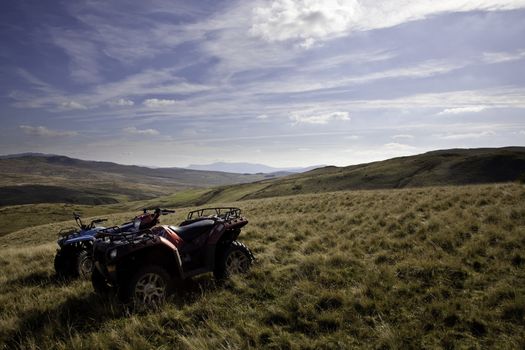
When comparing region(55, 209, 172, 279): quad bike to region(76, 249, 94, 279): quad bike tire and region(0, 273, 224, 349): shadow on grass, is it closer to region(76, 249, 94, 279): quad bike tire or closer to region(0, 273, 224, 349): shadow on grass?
region(76, 249, 94, 279): quad bike tire

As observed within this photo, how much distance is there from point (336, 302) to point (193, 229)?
3.69 m

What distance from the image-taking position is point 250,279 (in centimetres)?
757

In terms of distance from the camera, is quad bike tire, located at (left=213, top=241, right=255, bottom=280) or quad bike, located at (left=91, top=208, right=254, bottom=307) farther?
quad bike tire, located at (left=213, top=241, right=255, bottom=280)

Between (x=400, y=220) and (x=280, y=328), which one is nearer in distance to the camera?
(x=280, y=328)

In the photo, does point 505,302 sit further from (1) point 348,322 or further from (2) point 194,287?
(2) point 194,287

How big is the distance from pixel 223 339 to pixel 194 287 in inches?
110

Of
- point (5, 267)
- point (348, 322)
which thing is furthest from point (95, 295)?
point (5, 267)

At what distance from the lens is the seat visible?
7.64 meters

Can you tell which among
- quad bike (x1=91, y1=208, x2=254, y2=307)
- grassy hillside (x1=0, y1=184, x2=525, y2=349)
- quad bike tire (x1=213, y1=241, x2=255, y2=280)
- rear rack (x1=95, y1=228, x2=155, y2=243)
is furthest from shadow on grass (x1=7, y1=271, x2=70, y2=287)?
quad bike tire (x1=213, y1=241, x2=255, y2=280)

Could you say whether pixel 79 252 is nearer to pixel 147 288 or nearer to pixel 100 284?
pixel 100 284

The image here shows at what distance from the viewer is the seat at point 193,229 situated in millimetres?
7637

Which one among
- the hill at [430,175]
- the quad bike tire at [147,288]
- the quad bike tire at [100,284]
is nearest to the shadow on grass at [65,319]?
the quad bike tire at [100,284]

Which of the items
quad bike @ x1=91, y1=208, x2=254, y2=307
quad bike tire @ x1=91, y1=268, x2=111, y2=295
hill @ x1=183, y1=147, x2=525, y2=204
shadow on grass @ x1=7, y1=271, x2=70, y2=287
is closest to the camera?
quad bike @ x1=91, y1=208, x2=254, y2=307

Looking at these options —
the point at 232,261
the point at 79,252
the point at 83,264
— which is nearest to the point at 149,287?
the point at 232,261
